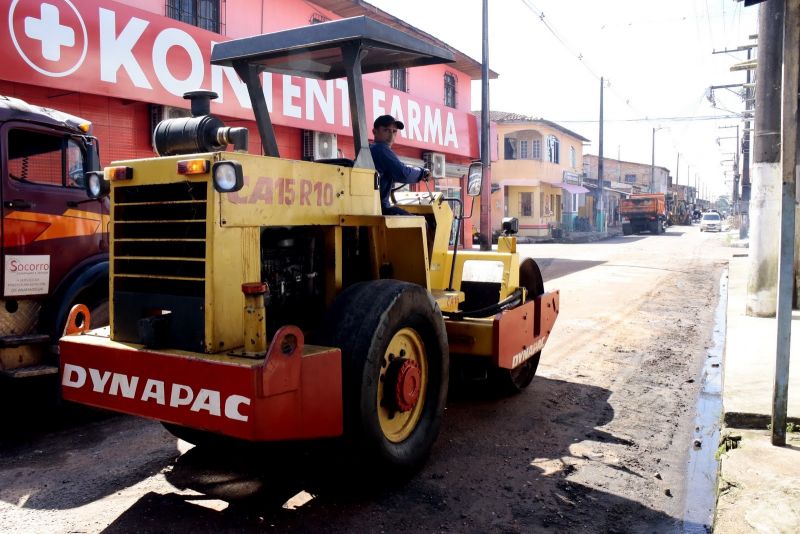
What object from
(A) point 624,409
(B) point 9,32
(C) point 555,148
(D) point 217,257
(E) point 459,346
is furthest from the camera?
(C) point 555,148

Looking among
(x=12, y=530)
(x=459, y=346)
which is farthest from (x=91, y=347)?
(x=459, y=346)

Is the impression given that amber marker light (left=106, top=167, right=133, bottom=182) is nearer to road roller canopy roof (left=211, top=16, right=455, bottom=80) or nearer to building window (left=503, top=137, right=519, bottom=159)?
road roller canopy roof (left=211, top=16, right=455, bottom=80)

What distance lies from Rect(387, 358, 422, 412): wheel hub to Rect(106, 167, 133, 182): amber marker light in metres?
1.84

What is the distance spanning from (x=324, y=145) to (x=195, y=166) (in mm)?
11371

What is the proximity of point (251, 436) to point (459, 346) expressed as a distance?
2.50 metres

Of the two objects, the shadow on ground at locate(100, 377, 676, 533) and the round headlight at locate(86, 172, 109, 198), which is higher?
the round headlight at locate(86, 172, 109, 198)

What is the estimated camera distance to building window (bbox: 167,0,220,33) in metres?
12.0

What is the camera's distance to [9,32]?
8344 mm

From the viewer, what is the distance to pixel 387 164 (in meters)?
4.83

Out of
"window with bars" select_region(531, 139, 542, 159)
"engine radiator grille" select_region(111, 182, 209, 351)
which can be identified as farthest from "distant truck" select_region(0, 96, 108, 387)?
"window with bars" select_region(531, 139, 542, 159)

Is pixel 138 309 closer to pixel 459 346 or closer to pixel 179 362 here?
pixel 179 362

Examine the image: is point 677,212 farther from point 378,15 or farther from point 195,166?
point 195,166

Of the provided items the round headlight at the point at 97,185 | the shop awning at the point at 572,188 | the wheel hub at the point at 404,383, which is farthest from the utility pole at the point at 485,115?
the shop awning at the point at 572,188

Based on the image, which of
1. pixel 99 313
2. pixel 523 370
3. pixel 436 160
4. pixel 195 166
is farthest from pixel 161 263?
pixel 436 160
